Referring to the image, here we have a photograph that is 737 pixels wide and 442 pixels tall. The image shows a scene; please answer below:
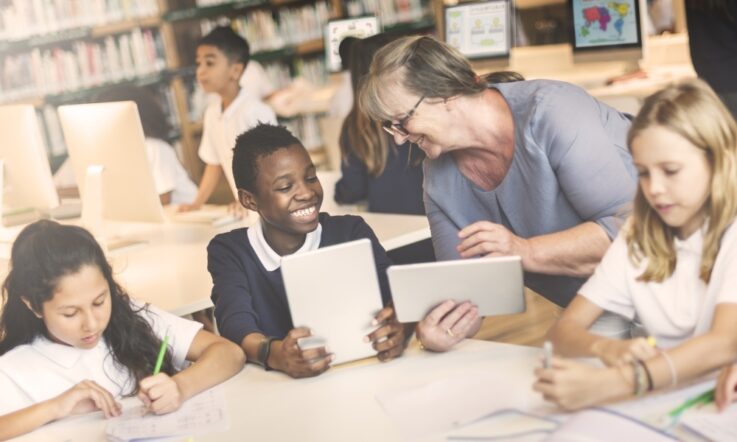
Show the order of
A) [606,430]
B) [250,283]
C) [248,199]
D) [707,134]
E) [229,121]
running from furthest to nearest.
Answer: [229,121] → [248,199] → [250,283] → [707,134] → [606,430]

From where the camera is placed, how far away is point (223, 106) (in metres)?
4.13

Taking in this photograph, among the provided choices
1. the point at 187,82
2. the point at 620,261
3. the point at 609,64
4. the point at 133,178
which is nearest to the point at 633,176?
the point at 620,261

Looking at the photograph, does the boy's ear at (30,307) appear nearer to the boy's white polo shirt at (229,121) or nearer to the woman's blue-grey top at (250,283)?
the woman's blue-grey top at (250,283)

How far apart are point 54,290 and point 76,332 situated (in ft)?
0.30

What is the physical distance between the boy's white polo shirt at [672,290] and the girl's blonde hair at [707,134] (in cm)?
2

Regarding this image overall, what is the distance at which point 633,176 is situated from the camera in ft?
6.72

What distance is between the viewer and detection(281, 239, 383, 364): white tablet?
187 cm

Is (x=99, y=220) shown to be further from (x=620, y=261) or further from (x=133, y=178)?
(x=620, y=261)

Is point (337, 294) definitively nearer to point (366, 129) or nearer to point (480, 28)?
point (366, 129)

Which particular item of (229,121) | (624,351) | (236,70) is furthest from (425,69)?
(236,70)

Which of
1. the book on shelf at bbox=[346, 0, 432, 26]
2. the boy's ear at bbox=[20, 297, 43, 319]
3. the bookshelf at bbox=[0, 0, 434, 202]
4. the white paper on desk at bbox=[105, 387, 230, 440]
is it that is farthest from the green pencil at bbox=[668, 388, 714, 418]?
the book on shelf at bbox=[346, 0, 432, 26]

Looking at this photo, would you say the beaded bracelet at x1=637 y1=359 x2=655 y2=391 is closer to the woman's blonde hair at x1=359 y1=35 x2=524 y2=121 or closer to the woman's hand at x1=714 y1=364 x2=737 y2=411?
the woman's hand at x1=714 y1=364 x2=737 y2=411

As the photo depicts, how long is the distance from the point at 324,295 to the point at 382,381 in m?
0.19

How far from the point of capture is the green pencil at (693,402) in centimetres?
146
